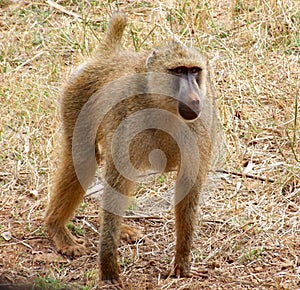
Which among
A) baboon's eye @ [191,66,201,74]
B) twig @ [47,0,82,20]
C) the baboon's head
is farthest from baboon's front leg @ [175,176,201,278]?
twig @ [47,0,82,20]

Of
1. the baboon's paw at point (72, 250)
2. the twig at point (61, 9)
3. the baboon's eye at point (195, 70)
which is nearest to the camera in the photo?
the baboon's eye at point (195, 70)

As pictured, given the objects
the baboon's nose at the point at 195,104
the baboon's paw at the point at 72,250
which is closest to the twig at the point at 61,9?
the baboon's paw at the point at 72,250

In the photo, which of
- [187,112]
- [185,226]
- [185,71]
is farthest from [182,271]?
[185,71]

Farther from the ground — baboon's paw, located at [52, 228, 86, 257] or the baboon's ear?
the baboon's ear

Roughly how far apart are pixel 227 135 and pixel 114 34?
1470mm

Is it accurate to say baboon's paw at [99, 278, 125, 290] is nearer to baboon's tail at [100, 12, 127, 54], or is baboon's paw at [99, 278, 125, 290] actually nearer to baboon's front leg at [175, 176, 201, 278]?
baboon's front leg at [175, 176, 201, 278]

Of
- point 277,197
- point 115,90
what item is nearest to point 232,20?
point 277,197

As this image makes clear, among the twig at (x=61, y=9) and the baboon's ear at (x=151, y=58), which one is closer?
the baboon's ear at (x=151, y=58)

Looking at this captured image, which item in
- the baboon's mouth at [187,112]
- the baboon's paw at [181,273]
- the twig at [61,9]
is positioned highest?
the baboon's mouth at [187,112]

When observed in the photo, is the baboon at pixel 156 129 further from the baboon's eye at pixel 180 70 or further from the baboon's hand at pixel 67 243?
the baboon's hand at pixel 67 243

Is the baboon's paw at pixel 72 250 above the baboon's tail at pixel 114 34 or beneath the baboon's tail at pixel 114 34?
beneath

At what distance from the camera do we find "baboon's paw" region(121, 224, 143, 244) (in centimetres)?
483

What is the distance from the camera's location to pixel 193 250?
466 centimetres

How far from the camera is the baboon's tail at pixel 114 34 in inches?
189
